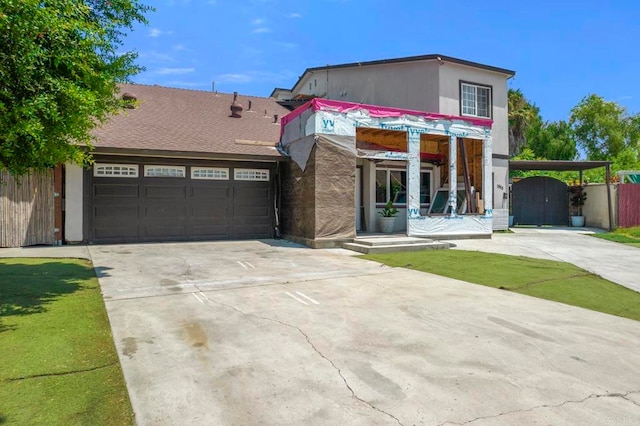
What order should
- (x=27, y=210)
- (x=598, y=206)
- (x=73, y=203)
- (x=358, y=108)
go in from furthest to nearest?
1. (x=598, y=206)
2. (x=358, y=108)
3. (x=73, y=203)
4. (x=27, y=210)

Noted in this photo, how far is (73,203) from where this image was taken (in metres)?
11.9

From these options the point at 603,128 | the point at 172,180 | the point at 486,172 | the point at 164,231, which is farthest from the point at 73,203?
the point at 603,128

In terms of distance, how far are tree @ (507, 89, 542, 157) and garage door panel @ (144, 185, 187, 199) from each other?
28.4 m

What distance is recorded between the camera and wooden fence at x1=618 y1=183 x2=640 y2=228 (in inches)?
692

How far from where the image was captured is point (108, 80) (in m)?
5.77

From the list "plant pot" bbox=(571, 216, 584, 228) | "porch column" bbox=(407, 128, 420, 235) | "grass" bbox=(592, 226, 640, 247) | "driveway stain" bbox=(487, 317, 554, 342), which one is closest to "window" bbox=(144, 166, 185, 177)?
"porch column" bbox=(407, 128, 420, 235)

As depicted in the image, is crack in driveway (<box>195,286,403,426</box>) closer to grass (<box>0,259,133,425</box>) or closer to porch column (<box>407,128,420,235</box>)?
grass (<box>0,259,133,425</box>)

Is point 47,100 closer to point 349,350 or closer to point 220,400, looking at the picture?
point 220,400

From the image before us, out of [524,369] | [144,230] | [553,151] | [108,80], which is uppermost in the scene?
[553,151]

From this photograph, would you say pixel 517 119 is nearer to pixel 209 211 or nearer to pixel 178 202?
pixel 209 211

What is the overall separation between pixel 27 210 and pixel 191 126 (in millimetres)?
5764

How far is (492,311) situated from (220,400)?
3.78 m

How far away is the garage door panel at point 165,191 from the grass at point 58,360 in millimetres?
6914

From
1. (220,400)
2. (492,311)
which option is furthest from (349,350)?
(492,311)
